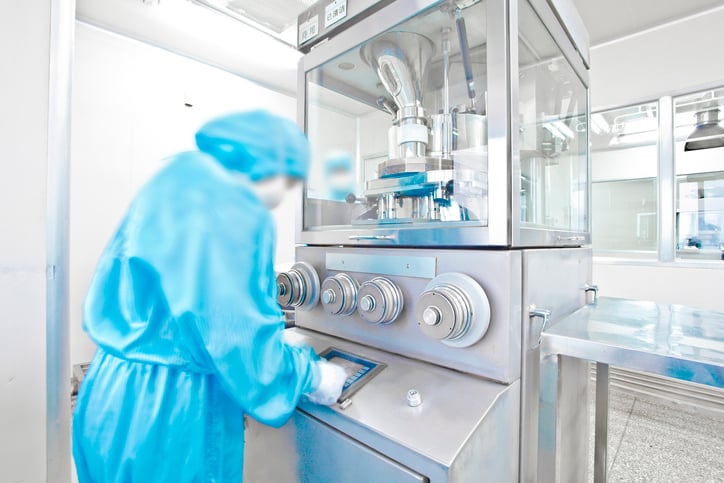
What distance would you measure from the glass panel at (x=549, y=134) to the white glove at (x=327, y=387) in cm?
53

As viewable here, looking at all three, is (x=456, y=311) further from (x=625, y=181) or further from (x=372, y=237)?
(x=625, y=181)

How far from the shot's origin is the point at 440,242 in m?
0.81

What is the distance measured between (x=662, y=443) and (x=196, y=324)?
2543 millimetres

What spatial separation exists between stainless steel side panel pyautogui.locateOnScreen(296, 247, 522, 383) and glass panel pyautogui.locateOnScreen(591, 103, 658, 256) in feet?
8.72

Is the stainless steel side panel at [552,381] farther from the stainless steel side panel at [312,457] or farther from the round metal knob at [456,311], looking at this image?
the stainless steel side panel at [312,457]

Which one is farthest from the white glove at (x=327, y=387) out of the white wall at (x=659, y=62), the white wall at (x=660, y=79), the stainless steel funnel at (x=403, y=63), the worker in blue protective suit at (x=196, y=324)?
the white wall at (x=659, y=62)

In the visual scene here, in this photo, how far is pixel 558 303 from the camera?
0.94 metres

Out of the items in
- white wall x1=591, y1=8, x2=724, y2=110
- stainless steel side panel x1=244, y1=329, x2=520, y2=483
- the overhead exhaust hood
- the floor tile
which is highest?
white wall x1=591, y1=8, x2=724, y2=110

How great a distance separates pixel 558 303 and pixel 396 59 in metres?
0.87

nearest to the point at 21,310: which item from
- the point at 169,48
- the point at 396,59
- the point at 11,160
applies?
the point at 11,160

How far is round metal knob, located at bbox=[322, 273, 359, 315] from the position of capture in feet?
3.03

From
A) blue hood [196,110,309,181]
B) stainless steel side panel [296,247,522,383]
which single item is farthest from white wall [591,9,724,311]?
blue hood [196,110,309,181]

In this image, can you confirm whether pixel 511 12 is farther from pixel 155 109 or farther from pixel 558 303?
pixel 155 109

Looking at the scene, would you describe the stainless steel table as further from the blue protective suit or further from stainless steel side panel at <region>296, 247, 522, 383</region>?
the blue protective suit
